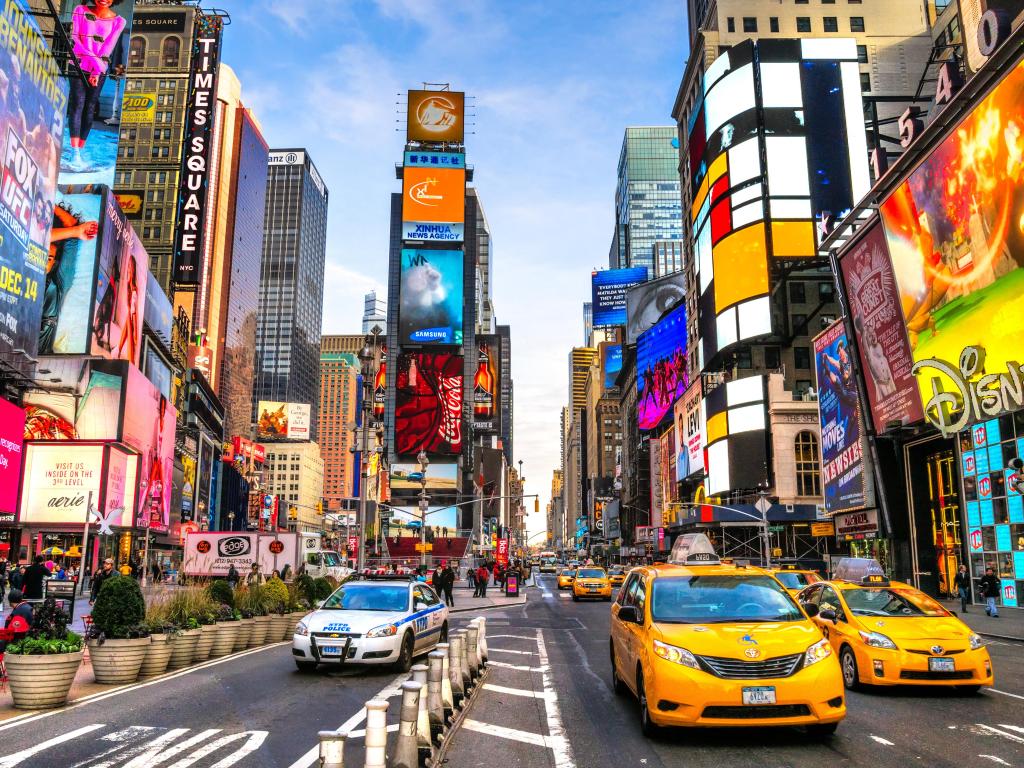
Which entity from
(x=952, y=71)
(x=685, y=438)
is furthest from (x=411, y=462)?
(x=952, y=71)

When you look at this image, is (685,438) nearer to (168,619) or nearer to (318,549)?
(318,549)

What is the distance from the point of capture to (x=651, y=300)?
13325 centimetres

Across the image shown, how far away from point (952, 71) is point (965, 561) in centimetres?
2108

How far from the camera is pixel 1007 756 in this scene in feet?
25.3

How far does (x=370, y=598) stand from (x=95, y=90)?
6009 centimetres

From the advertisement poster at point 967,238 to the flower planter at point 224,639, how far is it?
23.2 m

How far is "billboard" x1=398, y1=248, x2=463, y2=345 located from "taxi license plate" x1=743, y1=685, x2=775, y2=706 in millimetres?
110367

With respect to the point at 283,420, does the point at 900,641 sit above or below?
below

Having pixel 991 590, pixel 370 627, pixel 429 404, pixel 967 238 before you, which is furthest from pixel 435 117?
pixel 370 627

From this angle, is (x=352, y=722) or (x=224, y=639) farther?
(x=224, y=639)

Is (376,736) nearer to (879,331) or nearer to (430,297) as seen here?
(879,331)

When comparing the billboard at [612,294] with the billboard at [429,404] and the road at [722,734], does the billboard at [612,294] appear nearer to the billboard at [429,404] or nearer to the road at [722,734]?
the billboard at [429,404]

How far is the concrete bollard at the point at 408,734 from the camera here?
21.9ft

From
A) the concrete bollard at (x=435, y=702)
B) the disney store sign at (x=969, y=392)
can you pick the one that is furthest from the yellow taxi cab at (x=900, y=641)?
the disney store sign at (x=969, y=392)
